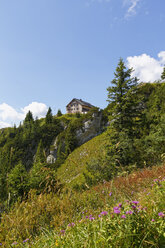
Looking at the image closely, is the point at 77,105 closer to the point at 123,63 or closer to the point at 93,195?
the point at 123,63

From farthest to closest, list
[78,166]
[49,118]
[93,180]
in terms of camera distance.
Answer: [49,118]
[93,180]
[78,166]

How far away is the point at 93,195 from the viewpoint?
3.88 metres

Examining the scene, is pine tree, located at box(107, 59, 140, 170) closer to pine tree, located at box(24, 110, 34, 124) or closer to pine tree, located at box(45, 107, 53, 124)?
pine tree, located at box(45, 107, 53, 124)

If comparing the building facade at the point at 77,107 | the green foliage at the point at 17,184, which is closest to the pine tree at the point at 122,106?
the green foliage at the point at 17,184

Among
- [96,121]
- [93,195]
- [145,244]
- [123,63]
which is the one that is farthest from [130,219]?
[96,121]

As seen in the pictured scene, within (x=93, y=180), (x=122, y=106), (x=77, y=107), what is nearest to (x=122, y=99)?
(x=122, y=106)

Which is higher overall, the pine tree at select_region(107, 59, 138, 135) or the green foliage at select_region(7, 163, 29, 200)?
the pine tree at select_region(107, 59, 138, 135)

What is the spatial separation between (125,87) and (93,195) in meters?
16.2

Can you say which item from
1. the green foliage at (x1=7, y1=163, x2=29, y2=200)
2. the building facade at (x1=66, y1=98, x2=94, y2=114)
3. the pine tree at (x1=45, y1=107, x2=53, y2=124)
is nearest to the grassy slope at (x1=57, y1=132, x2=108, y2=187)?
the green foliage at (x1=7, y1=163, x2=29, y2=200)

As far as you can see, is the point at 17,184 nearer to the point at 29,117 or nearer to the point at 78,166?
the point at 78,166

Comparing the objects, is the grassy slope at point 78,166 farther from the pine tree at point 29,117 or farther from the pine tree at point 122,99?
the pine tree at point 29,117

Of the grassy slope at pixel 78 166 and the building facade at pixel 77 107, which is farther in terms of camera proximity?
the building facade at pixel 77 107

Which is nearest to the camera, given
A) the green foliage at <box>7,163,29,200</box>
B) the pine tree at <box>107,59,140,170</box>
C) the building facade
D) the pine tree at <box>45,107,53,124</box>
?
the green foliage at <box>7,163,29,200</box>

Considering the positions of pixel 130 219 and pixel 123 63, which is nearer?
pixel 130 219
